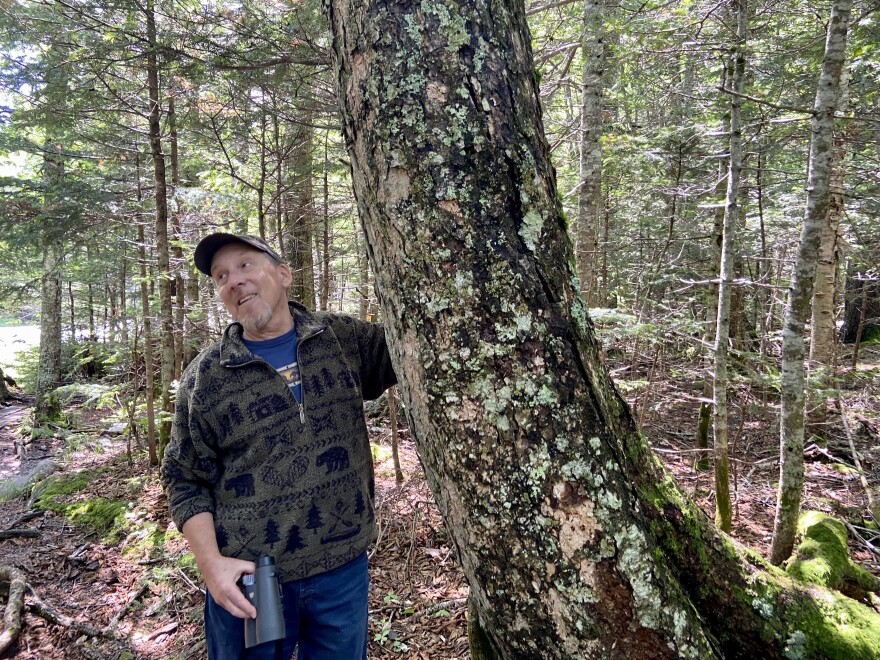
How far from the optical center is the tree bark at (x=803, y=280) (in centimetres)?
292

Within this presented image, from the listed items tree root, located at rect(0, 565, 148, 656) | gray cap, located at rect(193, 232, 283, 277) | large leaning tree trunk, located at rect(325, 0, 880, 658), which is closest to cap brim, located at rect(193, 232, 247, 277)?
gray cap, located at rect(193, 232, 283, 277)

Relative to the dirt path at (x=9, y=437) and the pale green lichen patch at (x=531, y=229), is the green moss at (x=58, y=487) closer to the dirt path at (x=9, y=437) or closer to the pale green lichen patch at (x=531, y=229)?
the dirt path at (x=9, y=437)

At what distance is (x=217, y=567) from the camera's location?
1.88 m

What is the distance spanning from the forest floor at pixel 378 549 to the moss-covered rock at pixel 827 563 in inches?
7.2

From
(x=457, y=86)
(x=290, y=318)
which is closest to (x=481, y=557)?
(x=457, y=86)

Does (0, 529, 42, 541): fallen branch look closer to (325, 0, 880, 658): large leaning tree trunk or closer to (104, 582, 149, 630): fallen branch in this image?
(104, 582, 149, 630): fallen branch

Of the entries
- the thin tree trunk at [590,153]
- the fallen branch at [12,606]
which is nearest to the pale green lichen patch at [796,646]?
the thin tree trunk at [590,153]

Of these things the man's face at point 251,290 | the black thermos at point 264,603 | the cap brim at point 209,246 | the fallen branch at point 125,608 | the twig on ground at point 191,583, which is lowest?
the fallen branch at point 125,608

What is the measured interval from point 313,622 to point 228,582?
0.47m

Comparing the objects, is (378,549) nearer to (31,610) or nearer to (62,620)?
(62,620)

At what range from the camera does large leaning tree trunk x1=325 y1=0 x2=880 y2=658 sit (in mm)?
1116

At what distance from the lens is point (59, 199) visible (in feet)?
26.2

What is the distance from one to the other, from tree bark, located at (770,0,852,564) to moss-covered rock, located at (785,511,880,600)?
0.15 meters

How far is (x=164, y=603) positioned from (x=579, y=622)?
15.2ft
